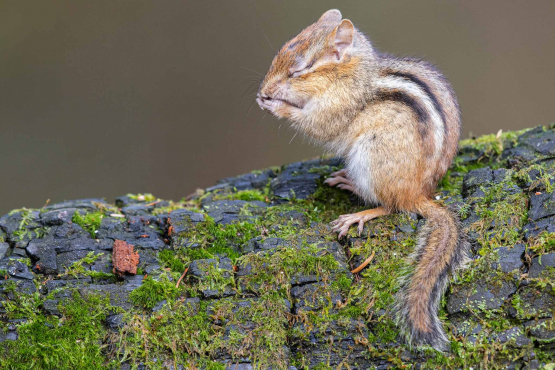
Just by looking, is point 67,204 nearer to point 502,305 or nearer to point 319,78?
point 319,78

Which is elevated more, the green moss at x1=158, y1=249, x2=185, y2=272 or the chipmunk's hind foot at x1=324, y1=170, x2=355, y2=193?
the chipmunk's hind foot at x1=324, y1=170, x2=355, y2=193

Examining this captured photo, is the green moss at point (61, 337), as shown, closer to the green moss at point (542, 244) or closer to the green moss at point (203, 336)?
the green moss at point (203, 336)

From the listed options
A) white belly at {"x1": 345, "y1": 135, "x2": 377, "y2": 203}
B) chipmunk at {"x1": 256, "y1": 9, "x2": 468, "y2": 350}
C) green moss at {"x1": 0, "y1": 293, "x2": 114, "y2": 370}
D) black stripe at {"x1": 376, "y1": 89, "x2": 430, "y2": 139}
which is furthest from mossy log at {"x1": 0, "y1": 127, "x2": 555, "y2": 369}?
black stripe at {"x1": 376, "y1": 89, "x2": 430, "y2": 139}

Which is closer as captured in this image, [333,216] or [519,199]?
[519,199]

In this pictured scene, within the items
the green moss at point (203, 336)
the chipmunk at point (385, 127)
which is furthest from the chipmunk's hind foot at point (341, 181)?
the green moss at point (203, 336)

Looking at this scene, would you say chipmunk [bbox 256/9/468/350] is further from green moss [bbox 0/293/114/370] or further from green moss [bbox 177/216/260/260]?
green moss [bbox 0/293/114/370]

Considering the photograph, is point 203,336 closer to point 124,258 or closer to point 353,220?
point 124,258

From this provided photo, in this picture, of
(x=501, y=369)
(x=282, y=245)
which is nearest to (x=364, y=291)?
(x=282, y=245)
